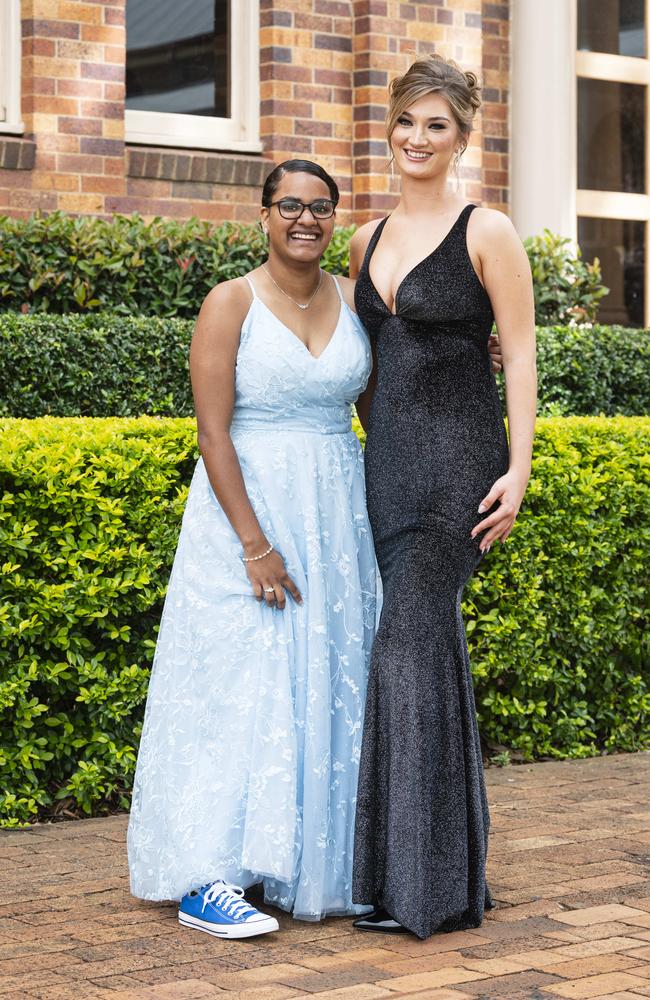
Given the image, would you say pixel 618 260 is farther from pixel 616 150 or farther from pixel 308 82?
pixel 308 82

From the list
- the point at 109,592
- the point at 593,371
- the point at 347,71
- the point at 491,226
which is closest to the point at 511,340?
the point at 491,226

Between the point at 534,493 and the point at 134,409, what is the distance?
68.8 inches

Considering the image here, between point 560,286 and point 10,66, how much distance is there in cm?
299

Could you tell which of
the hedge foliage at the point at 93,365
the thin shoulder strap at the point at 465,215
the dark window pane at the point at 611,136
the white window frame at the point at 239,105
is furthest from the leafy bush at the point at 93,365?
the dark window pane at the point at 611,136

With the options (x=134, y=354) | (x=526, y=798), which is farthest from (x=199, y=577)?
(x=134, y=354)

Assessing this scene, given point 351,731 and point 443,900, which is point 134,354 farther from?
point 443,900

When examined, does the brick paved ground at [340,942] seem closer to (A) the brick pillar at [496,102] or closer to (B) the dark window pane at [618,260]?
(A) the brick pillar at [496,102]

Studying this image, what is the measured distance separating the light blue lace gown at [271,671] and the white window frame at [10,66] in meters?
4.16

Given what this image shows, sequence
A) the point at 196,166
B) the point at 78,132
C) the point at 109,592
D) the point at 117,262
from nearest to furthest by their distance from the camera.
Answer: the point at 109,592 → the point at 117,262 → the point at 78,132 → the point at 196,166

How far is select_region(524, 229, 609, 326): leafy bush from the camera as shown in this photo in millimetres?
8250

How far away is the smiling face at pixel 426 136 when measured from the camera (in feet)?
13.0

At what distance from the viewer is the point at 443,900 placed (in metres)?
3.86

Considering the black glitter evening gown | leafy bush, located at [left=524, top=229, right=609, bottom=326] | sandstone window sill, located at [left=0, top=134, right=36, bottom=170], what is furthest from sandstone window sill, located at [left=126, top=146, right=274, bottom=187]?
the black glitter evening gown

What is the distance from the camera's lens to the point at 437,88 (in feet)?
12.9
